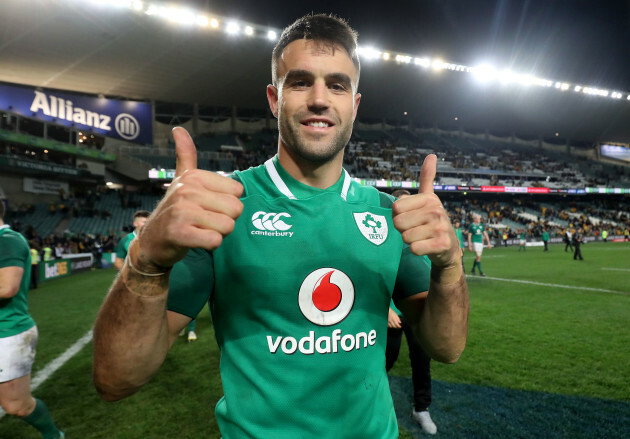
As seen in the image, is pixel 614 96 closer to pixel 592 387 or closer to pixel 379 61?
pixel 379 61

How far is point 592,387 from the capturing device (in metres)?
4.02

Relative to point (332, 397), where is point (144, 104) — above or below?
above

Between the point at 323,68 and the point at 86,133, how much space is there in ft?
118

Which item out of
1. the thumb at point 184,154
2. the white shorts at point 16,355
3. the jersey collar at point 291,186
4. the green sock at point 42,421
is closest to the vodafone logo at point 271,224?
the jersey collar at point 291,186

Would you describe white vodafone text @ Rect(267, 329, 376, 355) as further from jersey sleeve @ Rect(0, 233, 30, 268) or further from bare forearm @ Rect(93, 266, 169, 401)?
jersey sleeve @ Rect(0, 233, 30, 268)

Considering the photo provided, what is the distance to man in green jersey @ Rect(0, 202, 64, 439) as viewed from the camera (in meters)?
2.82

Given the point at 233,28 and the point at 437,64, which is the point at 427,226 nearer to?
the point at 233,28

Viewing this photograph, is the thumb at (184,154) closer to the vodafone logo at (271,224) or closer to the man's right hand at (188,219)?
the man's right hand at (188,219)

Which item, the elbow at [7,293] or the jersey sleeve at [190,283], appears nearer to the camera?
the jersey sleeve at [190,283]

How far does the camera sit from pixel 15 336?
114 inches

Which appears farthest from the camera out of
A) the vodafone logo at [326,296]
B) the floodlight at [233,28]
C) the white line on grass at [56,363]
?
the floodlight at [233,28]

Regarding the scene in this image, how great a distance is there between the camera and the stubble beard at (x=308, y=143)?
56.5 inches

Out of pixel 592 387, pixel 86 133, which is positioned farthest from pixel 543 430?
pixel 86 133

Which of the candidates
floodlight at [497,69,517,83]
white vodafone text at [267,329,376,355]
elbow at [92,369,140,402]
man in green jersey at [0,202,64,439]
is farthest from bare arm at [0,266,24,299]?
floodlight at [497,69,517,83]
